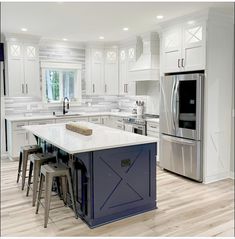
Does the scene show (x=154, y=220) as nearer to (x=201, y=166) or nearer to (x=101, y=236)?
(x=101, y=236)

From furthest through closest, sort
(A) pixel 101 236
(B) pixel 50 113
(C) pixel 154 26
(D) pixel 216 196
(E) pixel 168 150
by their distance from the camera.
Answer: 1. (B) pixel 50 113
2. (C) pixel 154 26
3. (E) pixel 168 150
4. (D) pixel 216 196
5. (A) pixel 101 236

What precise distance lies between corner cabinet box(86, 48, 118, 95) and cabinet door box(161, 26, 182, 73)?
2.15m

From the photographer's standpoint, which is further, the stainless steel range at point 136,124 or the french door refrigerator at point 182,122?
the stainless steel range at point 136,124

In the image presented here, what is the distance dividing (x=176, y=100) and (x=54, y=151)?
82.4 inches

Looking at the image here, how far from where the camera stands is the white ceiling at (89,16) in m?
3.87

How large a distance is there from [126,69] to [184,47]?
7.45ft

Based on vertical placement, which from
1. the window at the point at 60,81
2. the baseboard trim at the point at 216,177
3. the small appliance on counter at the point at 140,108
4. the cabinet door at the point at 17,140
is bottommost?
the baseboard trim at the point at 216,177

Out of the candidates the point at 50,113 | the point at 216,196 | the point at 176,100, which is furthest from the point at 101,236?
the point at 50,113

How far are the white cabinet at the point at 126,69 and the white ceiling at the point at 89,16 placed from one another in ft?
2.18

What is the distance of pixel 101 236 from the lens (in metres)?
2.86

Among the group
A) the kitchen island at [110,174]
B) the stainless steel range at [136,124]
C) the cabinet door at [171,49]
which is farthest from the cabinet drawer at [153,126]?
the kitchen island at [110,174]

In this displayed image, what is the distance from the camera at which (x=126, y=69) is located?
262 inches

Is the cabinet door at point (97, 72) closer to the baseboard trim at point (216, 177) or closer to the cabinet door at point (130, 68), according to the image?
the cabinet door at point (130, 68)

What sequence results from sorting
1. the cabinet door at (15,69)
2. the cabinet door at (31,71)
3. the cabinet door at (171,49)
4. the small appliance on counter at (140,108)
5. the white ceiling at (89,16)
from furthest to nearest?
the small appliance on counter at (140,108) < the cabinet door at (31,71) < the cabinet door at (15,69) < the cabinet door at (171,49) < the white ceiling at (89,16)
